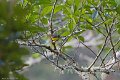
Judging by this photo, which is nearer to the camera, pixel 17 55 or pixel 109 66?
pixel 17 55

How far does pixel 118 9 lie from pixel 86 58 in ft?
8.64

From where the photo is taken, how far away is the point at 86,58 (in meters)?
3.76

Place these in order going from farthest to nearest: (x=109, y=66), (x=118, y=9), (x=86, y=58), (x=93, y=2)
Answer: (x=86, y=58), (x=109, y=66), (x=93, y=2), (x=118, y=9)

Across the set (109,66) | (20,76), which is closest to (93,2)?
(109,66)

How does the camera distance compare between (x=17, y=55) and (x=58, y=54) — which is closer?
(x=17, y=55)

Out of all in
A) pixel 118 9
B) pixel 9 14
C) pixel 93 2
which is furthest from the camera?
pixel 93 2

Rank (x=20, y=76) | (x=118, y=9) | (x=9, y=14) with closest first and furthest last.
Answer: (x=9, y=14), (x=20, y=76), (x=118, y=9)

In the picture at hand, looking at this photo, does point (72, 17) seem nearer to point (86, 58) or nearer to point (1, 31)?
point (1, 31)

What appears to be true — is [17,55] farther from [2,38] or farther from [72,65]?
[72,65]

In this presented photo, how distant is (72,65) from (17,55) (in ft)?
2.98

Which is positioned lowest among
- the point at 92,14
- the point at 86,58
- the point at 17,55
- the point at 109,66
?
the point at 86,58

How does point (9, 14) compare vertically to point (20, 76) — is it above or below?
above

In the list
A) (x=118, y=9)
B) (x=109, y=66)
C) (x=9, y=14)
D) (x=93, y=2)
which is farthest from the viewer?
(x=109, y=66)

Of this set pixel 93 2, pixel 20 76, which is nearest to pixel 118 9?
pixel 93 2
